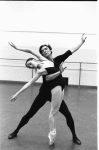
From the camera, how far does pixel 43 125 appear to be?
12.3ft

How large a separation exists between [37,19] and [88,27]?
1547 mm

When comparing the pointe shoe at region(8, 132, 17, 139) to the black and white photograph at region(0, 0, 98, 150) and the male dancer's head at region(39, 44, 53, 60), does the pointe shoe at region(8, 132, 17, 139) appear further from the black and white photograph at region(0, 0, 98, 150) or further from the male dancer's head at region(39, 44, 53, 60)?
the black and white photograph at region(0, 0, 98, 150)

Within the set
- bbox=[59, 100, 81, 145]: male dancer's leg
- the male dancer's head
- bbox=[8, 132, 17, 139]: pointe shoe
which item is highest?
the male dancer's head

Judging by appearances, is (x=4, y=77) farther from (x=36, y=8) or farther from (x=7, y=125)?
(x=7, y=125)

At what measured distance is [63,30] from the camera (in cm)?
666

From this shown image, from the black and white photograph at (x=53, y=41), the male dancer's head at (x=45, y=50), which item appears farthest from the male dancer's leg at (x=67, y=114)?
the black and white photograph at (x=53, y=41)

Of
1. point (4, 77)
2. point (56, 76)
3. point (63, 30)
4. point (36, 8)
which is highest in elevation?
point (36, 8)

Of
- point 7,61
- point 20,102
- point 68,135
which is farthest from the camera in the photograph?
point 7,61

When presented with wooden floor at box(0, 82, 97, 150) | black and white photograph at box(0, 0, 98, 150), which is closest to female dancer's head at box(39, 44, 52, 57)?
wooden floor at box(0, 82, 97, 150)

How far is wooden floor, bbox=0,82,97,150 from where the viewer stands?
10.0 ft

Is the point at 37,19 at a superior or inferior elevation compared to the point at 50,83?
superior

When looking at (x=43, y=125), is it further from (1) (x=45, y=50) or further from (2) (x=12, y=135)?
(1) (x=45, y=50)

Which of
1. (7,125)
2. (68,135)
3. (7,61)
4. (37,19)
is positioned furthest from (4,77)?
(68,135)

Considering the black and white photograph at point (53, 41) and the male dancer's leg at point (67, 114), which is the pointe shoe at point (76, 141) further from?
the black and white photograph at point (53, 41)
